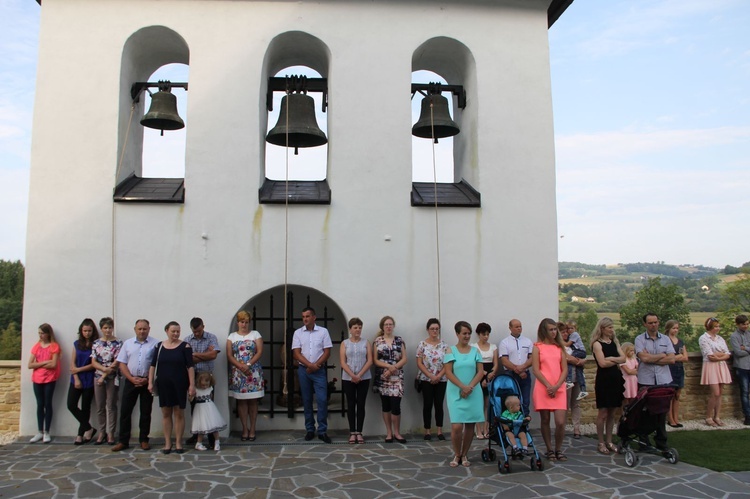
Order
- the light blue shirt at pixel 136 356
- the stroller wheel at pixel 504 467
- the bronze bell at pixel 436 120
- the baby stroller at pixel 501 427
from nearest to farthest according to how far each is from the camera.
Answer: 1. the stroller wheel at pixel 504 467
2. the baby stroller at pixel 501 427
3. the light blue shirt at pixel 136 356
4. the bronze bell at pixel 436 120

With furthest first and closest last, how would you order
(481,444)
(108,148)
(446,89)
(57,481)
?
1. (446,89)
2. (108,148)
3. (481,444)
4. (57,481)

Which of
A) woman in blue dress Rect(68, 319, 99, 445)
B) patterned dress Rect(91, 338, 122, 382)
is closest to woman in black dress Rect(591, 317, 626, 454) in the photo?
patterned dress Rect(91, 338, 122, 382)

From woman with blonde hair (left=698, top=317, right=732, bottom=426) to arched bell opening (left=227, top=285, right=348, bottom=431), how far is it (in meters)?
5.31

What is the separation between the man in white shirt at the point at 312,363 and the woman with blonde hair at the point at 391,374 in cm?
64

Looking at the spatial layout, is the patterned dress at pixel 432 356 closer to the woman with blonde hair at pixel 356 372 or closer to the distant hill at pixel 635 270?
the woman with blonde hair at pixel 356 372

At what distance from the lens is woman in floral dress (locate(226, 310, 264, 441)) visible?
24.8 feet

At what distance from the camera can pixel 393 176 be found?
8.14 meters

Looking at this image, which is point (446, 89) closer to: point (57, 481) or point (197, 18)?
point (197, 18)

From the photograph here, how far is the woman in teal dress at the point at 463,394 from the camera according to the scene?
630 centimetres

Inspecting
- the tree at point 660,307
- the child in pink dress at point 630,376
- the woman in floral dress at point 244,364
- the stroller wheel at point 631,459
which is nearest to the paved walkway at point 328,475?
the stroller wheel at point 631,459

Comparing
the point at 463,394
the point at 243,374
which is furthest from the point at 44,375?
the point at 463,394

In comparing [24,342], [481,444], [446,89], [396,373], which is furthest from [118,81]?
[481,444]

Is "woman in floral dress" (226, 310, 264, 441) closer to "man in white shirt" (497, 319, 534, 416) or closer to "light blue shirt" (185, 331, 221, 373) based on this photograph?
"light blue shirt" (185, 331, 221, 373)

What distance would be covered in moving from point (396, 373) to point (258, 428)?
215cm
